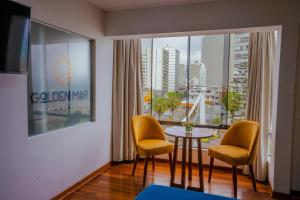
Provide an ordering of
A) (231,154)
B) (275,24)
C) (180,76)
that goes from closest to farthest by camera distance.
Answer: (275,24)
(231,154)
(180,76)

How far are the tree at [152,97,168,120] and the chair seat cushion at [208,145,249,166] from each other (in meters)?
1.32

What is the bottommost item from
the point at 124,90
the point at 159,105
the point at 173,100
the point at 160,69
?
the point at 159,105

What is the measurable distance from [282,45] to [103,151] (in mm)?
3016

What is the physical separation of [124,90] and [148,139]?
3.20 ft

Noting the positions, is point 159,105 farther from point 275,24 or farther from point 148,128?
point 275,24

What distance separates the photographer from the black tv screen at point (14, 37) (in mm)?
1877

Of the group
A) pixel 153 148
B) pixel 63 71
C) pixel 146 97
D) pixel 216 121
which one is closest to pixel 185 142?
pixel 153 148

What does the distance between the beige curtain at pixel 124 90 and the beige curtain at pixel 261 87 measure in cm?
184

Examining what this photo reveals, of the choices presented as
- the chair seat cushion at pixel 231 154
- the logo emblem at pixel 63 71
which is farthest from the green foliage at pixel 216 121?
the logo emblem at pixel 63 71

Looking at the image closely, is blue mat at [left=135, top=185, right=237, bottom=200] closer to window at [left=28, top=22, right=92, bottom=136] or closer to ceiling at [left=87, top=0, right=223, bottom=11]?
window at [left=28, top=22, right=92, bottom=136]

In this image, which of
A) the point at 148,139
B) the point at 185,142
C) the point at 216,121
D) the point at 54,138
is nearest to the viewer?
the point at 54,138

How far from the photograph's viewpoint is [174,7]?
3357mm

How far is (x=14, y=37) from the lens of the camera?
1.98m

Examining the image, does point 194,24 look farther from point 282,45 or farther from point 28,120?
point 28,120
